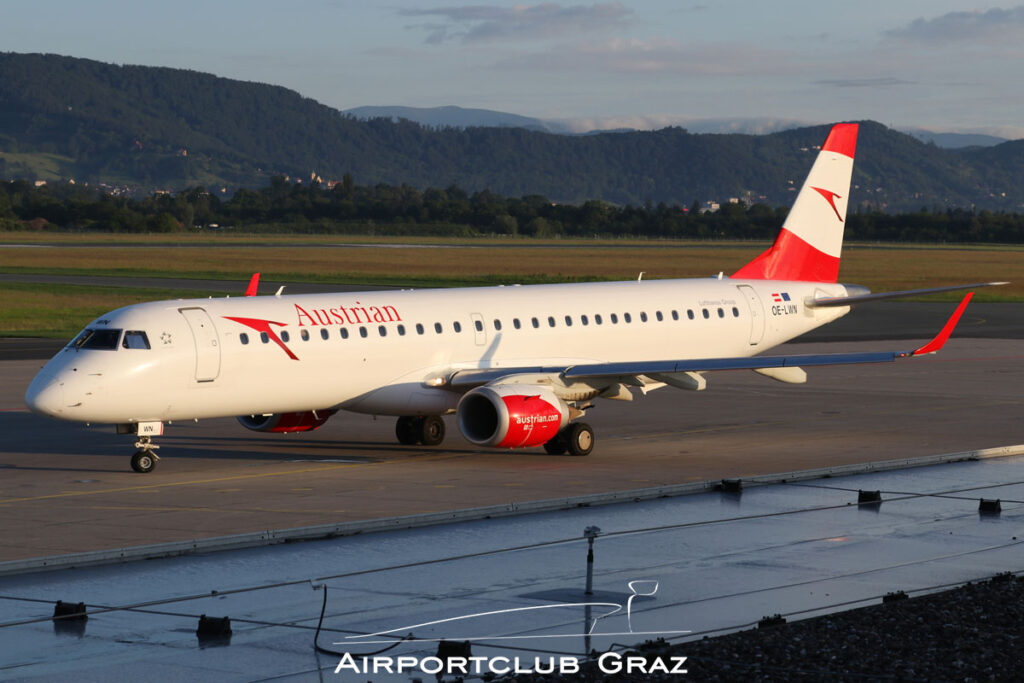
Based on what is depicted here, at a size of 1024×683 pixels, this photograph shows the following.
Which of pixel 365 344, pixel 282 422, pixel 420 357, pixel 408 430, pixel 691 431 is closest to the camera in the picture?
pixel 365 344

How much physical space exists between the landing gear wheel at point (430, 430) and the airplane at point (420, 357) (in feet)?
0.10

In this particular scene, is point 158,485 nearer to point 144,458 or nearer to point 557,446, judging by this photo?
point 144,458

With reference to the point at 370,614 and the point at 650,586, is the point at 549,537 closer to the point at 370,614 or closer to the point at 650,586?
the point at 650,586

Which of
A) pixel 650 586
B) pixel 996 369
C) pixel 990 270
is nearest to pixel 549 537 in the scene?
pixel 650 586

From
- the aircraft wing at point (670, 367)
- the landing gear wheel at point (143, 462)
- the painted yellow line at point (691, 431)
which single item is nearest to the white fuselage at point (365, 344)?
the aircraft wing at point (670, 367)

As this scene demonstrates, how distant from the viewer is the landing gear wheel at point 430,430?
31.4 m

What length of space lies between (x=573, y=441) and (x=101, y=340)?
9.65m

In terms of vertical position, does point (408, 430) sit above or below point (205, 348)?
below

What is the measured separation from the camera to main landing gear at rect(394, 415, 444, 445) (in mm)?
31375

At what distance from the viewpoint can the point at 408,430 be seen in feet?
103

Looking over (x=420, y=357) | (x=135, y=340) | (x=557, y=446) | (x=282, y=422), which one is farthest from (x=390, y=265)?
(x=135, y=340)

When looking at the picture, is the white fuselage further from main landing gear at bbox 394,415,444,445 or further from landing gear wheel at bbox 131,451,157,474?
main landing gear at bbox 394,415,444,445

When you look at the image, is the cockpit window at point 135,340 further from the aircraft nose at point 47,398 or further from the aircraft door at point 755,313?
the aircraft door at point 755,313

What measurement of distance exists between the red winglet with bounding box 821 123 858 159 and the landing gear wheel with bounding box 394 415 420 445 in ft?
47.3
